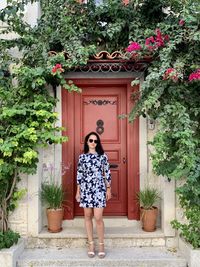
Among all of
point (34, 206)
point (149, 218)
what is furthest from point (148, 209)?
point (34, 206)

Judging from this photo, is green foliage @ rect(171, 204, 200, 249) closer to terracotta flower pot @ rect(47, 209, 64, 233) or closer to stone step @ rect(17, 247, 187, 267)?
stone step @ rect(17, 247, 187, 267)

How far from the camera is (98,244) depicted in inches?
208

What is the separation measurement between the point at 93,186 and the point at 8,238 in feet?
4.57

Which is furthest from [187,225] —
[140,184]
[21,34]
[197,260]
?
[21,34]

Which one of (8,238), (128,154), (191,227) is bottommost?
(8,238)

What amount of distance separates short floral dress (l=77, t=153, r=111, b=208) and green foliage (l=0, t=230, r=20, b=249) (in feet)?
3.48

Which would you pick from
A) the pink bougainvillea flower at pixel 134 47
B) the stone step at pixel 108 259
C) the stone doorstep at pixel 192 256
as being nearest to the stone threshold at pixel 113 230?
the stone step at pixel 108 259

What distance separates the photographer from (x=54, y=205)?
5500 millimetres

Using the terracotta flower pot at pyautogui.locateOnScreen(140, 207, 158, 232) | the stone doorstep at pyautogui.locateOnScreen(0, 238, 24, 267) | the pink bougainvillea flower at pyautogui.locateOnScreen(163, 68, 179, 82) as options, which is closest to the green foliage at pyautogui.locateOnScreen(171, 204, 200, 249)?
the terracotta flower pot at pyautogui.locateOnScreen(140, 207, 158, 232)

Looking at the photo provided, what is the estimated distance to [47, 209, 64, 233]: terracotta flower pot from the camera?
18.0 feet

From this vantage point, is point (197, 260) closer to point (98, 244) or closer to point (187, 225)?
point (187, 225)

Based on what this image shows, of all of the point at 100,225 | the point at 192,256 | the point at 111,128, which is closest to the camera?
the point at 192,256

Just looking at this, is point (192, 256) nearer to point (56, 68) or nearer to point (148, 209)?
point (148, 209)

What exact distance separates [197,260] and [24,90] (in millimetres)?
3321
